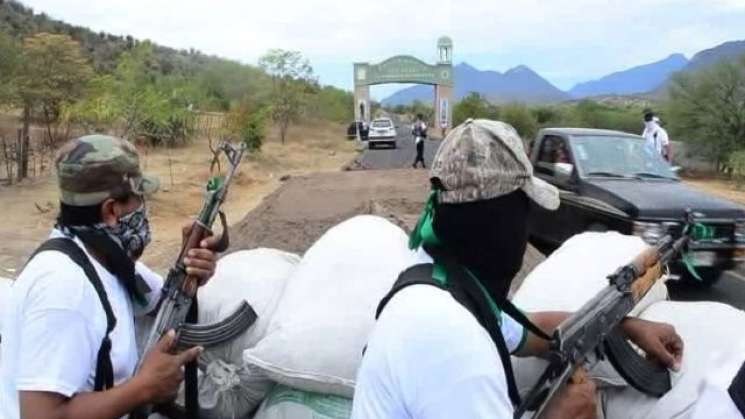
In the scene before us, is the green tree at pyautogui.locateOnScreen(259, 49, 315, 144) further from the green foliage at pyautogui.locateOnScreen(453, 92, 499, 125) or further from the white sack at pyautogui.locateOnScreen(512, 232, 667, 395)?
the white sack at pyautogui.locateOnScreen(512, 232, 667, 395)

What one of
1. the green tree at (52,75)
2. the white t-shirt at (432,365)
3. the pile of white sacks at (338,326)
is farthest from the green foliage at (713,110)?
the white t-shirt at (432,365)

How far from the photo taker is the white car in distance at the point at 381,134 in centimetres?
3334

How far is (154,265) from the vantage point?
29.9 ft

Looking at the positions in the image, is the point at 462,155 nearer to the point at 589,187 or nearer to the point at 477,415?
the point at 477,415

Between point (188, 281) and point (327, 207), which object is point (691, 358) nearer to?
point (188, 281)

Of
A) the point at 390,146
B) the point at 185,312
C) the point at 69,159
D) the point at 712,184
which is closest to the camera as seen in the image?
the point at 69,159

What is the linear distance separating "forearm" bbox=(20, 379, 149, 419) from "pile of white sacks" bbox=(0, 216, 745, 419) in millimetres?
552

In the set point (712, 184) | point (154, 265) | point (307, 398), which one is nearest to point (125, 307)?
point (307, 398)

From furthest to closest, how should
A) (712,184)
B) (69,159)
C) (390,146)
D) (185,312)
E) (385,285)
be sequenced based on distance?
(390,146) < (712,184) < (385,285) < (185,312) < (69,159)

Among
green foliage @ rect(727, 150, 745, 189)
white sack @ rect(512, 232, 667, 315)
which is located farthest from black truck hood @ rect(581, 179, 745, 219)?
green foliage @ rect(727, 150, 745, 189)

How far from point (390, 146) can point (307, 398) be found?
3170 centimetres

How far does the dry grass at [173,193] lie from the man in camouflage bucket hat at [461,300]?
312 inches

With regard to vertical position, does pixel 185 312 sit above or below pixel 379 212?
above

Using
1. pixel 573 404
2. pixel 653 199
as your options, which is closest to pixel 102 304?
pixel 573 404
